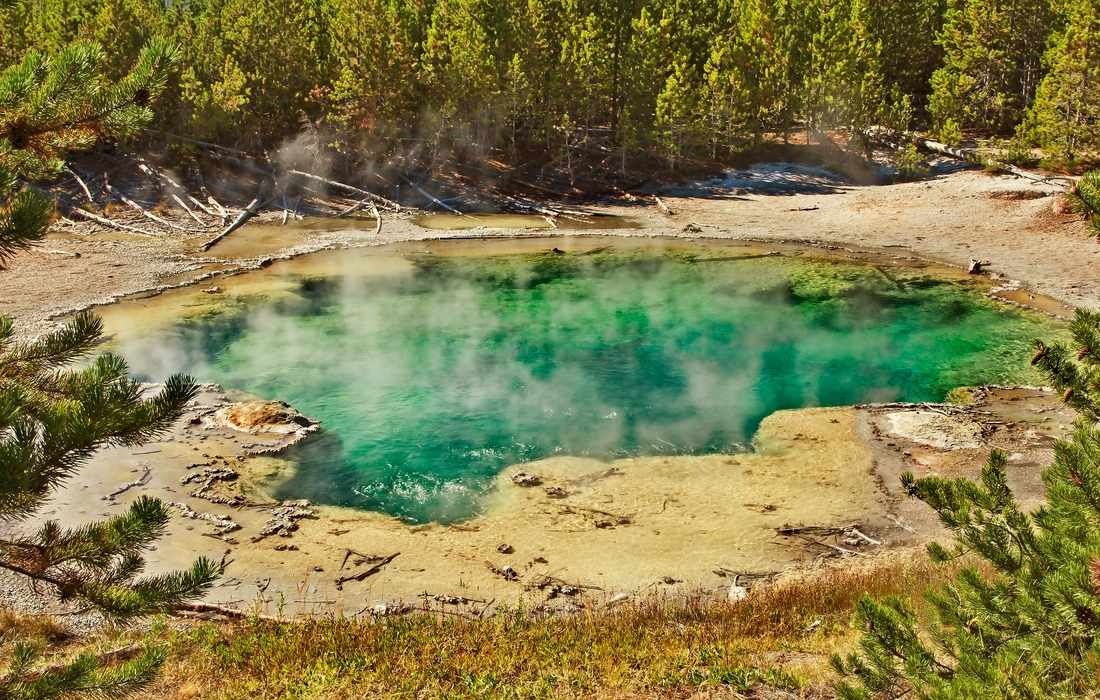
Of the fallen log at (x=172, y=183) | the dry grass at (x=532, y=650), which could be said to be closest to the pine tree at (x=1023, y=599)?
the dry grass at (x=532, y=650)

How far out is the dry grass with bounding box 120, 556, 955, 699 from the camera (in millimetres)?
7434

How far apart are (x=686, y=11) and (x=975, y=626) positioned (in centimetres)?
4589

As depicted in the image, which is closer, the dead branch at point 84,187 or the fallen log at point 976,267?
the fallen log at point 976,267

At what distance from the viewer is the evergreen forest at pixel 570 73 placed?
37.7 metres

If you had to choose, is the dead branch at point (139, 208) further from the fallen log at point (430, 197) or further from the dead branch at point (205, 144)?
the fallen log at point (430, 197)

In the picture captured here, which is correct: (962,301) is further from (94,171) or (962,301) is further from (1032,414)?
(94,171)

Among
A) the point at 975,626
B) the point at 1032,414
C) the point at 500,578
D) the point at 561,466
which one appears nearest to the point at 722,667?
the point at 975,626

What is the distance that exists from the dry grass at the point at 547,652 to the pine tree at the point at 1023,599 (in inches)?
63.9

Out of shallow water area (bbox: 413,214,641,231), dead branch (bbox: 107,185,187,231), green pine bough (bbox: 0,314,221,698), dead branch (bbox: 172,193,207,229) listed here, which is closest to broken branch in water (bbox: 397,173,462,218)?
shallow water area (bbox: 413,214,641,231)

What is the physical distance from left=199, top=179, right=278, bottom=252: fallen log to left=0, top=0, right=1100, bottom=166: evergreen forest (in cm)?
395

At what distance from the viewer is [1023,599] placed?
528 cm

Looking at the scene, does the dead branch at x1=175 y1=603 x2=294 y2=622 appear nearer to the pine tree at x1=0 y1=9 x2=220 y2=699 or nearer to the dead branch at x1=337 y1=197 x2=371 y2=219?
the pine tree at x1=0 y1=9 x2=220 y2=699

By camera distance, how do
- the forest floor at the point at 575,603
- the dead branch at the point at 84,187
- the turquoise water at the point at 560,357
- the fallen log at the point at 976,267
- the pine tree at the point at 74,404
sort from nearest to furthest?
the pine tree at the point at 74,404, the forest floor at the point at 575,603, the turquoise water at the point at 560,357, the fallen log at the point at 976,267, the dead branch at the point at 84,187

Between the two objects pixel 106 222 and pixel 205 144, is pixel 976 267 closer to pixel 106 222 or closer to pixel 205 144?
pixel 106 222
